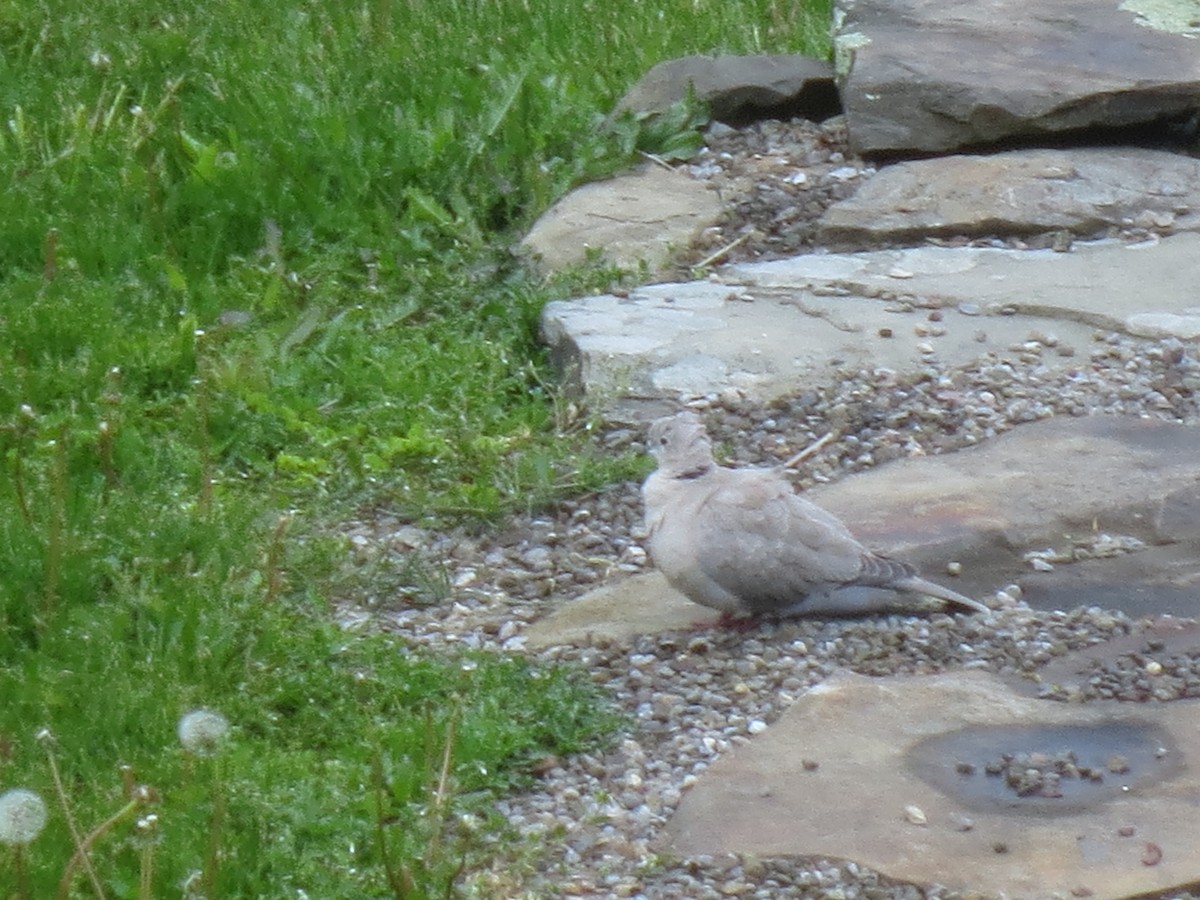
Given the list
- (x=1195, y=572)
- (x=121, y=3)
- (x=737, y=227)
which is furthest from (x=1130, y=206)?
(x=121, y=3)

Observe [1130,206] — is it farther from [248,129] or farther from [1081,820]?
[1081,820]

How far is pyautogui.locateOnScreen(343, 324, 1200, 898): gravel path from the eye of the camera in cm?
348

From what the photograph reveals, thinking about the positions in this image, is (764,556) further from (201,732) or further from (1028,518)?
(201,732)

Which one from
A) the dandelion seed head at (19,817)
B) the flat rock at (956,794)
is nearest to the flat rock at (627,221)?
the flat rock at (956,794)

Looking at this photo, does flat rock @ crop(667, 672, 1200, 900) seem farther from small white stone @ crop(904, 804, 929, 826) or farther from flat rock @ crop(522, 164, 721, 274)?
flat rock @ crop(522, 164, 721, 274)

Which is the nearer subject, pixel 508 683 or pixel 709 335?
pixel 508 683

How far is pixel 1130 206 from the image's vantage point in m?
6.54

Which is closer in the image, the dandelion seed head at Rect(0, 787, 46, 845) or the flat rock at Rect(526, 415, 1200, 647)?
the dandelion seed head at Rect(0, 787, 46, 845)

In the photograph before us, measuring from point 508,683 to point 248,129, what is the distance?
11.1 feet

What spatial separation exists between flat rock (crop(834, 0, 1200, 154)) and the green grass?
2.53 feet

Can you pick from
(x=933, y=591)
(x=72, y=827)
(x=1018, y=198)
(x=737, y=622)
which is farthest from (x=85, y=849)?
(x=1018, y=198)

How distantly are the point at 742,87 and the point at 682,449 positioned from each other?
10.00 ft

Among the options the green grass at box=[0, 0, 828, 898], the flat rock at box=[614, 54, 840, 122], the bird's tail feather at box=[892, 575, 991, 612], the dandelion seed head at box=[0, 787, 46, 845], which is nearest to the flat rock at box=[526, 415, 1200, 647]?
the bird's tail feather at box=[892, 575, 991, 612]

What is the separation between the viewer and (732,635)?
4.29 metres
